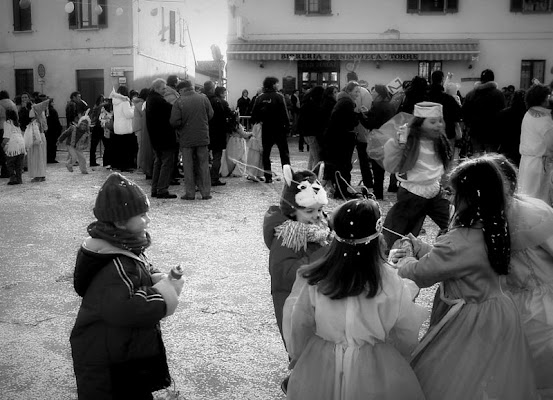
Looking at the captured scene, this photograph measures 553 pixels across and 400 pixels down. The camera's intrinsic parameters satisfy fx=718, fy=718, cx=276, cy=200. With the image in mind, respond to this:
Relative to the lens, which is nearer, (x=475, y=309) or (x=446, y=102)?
(x=475, y=309)

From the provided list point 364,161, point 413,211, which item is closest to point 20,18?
→ point 364,161

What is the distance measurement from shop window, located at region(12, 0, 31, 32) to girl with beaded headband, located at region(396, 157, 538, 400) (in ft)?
97.2

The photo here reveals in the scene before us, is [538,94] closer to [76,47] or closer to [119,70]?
[119,70]

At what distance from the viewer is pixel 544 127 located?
8.26 metres

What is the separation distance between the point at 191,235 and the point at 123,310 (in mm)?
5712

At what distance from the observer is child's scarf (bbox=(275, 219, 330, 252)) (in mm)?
3768

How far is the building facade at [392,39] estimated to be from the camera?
26828mm

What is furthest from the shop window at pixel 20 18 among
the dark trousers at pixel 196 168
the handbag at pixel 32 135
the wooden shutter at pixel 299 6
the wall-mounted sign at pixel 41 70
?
the dark trousers at pixel 196 168

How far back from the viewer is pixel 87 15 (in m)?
29.1

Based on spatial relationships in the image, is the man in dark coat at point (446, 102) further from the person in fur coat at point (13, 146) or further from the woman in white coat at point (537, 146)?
the person in fur coat at point (13, 146)

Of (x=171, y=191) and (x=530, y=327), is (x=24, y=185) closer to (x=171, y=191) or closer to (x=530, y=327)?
(x=171, y=191)

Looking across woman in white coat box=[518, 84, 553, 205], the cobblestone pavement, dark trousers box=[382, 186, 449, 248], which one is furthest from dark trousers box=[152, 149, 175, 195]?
dark trousers box=[382, 186, 449, 248]

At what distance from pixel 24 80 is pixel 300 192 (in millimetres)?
28861

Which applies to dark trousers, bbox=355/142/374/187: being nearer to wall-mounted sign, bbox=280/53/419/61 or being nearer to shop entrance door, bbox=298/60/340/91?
wall-mounted sign, bbox=280/53/419/61
